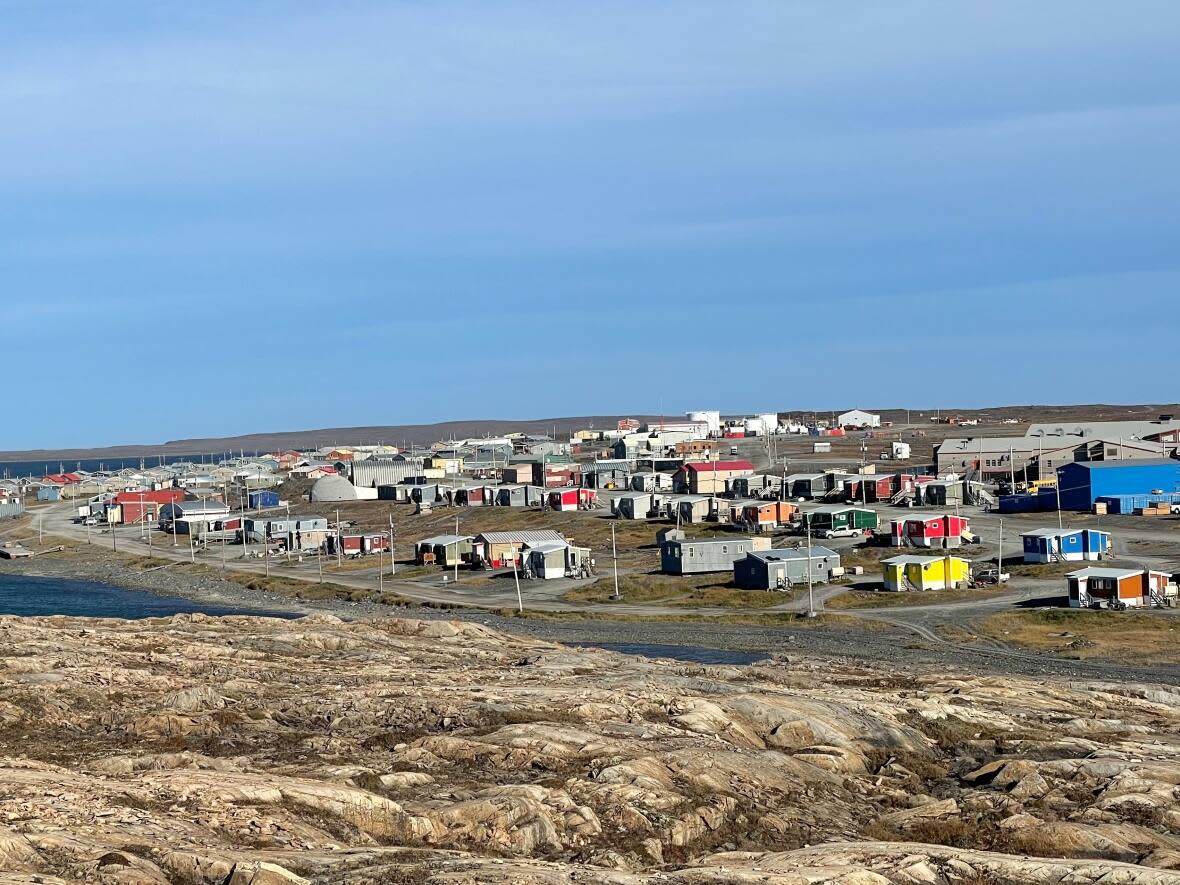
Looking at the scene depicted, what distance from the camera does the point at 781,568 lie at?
246 ft

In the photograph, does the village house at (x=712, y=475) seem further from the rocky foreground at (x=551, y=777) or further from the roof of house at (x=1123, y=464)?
the rocky foreground at (x=551, y=777)

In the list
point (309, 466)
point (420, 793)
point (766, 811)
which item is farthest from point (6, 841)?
point (309, 466)

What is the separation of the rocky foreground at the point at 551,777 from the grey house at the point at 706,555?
4036 centimetres

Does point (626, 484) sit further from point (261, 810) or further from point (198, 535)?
point (261, 810)

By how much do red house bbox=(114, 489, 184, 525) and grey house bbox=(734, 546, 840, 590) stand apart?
8736cm

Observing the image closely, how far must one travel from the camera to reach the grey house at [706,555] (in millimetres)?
81688

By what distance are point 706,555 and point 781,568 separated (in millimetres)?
7693

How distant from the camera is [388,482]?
509ft

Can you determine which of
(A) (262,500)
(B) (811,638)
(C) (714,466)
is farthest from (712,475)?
(B) (811,638)

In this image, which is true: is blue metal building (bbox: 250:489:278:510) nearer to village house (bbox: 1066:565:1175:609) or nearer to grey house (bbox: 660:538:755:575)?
grey house (bbox: 660:538:755:575)

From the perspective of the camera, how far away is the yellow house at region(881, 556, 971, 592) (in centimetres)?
7131

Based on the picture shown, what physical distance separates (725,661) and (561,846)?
3348 cm

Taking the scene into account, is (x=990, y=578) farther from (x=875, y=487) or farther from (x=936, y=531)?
(x=875, y=487)

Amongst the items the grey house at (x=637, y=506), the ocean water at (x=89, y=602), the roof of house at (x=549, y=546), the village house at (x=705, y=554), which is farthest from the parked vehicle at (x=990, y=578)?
the grey house at (x=637, y=506)
